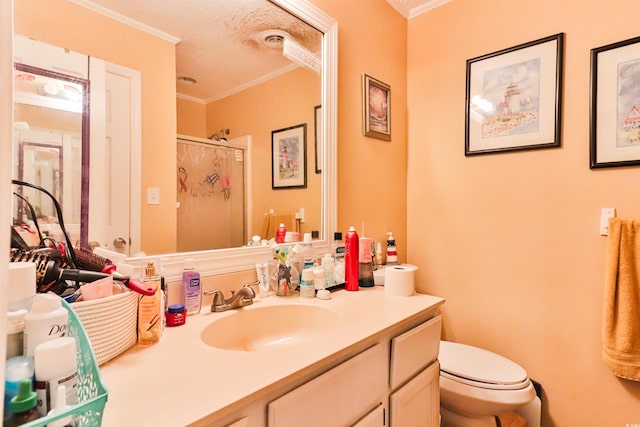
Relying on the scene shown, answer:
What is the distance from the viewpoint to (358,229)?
1670mm

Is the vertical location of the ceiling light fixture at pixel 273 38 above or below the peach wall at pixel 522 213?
above

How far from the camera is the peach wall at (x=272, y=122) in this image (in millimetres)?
1246

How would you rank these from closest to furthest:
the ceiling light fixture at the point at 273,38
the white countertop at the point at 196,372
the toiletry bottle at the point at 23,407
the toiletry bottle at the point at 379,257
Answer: the toiletry bottle at the point at 23,407 < the white countertop at the point at 196,372 < the ceiling light fixture at the point at 273,38 < the toiletry bottle at the point at 379,257

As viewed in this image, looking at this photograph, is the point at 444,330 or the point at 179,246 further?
the point at 444,330

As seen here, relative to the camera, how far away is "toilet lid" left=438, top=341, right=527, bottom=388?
127 centimetres

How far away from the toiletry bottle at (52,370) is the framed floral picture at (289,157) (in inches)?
38.8

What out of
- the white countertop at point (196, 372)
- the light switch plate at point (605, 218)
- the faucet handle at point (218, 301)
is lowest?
the white countertop at point (196, 372)

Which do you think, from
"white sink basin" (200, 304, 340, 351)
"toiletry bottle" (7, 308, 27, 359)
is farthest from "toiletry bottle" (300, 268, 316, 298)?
"toiletry bottle" (7, 308, 27, 359)

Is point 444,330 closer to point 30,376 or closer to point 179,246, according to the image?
point 179,246

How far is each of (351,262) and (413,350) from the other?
42 cm

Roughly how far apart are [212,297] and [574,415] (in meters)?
1.67

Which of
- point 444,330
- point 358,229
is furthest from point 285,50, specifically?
point 444,330

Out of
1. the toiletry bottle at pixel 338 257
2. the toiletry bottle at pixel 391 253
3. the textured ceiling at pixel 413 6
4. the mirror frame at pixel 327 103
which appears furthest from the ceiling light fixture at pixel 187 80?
the textured ceiling at pixel 413 6

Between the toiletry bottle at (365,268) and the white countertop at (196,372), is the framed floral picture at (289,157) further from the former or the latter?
the white countertop at (196,372)
